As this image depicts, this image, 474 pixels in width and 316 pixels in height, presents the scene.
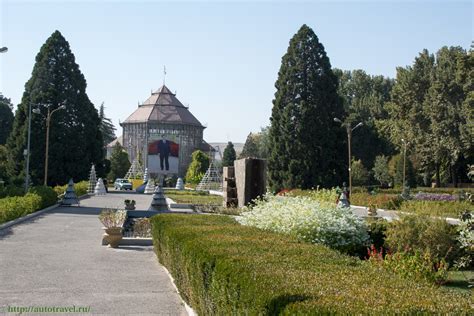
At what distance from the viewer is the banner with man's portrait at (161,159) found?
95.9m

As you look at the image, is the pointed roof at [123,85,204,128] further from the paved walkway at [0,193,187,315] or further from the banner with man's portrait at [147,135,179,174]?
the paved walkway at [0,193,187,315]

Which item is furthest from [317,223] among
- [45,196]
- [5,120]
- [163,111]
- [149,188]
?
[163,111]

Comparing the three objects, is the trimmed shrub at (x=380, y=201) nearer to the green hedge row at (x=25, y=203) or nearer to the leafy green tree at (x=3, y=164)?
the green hedge row at (x=25, y=203)

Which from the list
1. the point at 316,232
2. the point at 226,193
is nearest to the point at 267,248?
the point at 316,232

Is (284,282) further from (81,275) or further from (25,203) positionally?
(25,203)

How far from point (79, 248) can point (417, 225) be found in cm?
888

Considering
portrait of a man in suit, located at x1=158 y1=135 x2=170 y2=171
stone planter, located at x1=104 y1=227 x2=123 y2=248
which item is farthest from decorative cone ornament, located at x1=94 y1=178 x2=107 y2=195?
portrait of a man in suit, located at x1=158 y1=135 x2=170 y2=171

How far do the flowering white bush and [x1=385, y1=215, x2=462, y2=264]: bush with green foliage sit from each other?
876 millimetres

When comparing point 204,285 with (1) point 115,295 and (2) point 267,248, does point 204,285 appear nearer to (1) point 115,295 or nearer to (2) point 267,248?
(2) point 267,248

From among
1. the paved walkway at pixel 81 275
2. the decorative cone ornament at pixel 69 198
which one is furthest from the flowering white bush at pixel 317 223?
the decorative cone ornament at pixel 69 198

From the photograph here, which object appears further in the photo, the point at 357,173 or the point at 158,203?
the point at 357,173

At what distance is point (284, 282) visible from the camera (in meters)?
5.32

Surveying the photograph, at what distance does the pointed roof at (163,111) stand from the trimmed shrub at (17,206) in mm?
78139

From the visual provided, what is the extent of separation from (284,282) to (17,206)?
21182 millimetres
